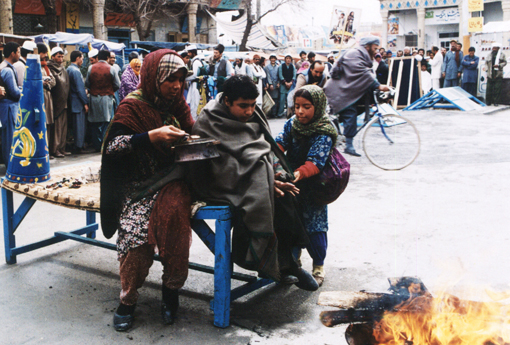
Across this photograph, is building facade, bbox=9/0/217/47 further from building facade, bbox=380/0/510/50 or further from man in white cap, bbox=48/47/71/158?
building facade, bbox=380/0/510/50

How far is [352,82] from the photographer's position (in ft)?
24.2

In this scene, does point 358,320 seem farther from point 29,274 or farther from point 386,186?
point 386,186

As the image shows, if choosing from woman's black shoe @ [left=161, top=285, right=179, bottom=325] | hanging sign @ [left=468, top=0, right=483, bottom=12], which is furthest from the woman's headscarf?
hanging sign @ [left=468, top=0, right=483, bottom=12]

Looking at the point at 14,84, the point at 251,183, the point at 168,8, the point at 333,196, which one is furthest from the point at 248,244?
the point at 168,8

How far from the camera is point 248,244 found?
2.65 m

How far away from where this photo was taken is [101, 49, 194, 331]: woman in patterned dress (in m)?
2.63

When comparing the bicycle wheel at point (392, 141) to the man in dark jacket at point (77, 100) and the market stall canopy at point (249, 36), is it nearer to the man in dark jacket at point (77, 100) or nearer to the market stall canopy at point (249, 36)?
the man in dark jacket at point (77, 100)

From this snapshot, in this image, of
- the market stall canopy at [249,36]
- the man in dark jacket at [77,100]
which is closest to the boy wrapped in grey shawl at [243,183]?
the man in dark jacket at [77,100]

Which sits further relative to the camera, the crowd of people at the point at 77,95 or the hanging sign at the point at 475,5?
the hanging sign at the point at 475,5

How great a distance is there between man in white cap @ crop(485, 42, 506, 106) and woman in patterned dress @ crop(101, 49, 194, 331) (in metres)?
15.6

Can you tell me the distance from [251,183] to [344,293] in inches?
33.6

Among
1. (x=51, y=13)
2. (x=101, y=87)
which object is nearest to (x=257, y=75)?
(x=101, y=87)

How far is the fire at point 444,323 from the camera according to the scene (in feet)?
7.41

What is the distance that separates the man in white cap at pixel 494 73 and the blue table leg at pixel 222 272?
15725 millimetres
